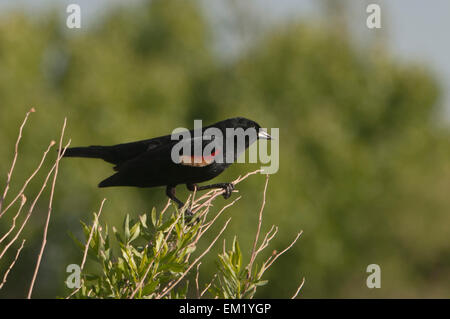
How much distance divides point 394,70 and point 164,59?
1330 centimetres

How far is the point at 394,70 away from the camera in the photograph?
37.4m

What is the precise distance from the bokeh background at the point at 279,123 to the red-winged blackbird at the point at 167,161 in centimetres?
2038

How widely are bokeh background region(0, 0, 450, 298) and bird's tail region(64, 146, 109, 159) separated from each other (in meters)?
20.6

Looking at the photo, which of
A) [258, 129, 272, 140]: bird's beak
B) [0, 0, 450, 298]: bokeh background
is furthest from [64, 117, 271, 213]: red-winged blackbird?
[0, 0, 450, 298]: bokeh background

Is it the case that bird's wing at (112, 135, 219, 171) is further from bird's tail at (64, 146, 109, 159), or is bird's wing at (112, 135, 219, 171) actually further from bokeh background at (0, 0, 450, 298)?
bokeh background at (0, 0, 450, 298)

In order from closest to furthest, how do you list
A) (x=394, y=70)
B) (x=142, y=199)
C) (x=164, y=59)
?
(x=142, y=199) < (x=394, y=70) < (x=164, y=59)

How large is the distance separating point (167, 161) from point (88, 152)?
500mm

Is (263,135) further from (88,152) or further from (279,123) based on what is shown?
(279,123)

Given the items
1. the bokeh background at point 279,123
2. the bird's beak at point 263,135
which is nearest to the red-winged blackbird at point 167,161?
the bird's beak at point 263,135

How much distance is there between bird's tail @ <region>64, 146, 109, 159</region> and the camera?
4040 millimetres

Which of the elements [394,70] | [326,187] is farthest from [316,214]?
[394,70]
